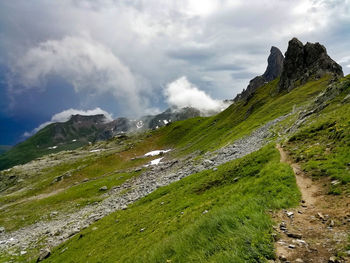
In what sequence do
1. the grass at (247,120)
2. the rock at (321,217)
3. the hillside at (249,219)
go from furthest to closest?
the grass at (247,120) → the rock at (321,217) → the hillside at (249,219)

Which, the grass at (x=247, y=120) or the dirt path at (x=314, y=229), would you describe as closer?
the dirt path at (x=314, y=229)

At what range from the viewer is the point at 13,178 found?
142m

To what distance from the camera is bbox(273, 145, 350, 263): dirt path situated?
766cm

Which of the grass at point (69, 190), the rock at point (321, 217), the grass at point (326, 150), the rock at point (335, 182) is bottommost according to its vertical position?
the rock at point (321, 217)

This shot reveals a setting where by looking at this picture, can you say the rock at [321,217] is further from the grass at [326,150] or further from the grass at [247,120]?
the grass at [247,120]

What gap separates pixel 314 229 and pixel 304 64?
116937 mm

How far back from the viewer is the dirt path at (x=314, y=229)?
7.66 meters

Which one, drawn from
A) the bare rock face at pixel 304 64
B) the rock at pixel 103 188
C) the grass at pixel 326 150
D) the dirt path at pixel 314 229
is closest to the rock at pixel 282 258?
the dirt path at pixel 314 229

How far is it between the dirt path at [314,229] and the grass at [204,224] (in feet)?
1.94

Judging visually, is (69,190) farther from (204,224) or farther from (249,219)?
(249,219)

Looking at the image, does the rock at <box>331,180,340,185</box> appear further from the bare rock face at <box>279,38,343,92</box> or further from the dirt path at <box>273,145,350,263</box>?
the bare rock face at <box>279,38,343,92</box>

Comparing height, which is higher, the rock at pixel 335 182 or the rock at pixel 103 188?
the rock at pixel 103 188

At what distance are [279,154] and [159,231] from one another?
15.0m

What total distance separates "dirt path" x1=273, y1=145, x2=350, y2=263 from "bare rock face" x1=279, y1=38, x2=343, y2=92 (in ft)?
310
